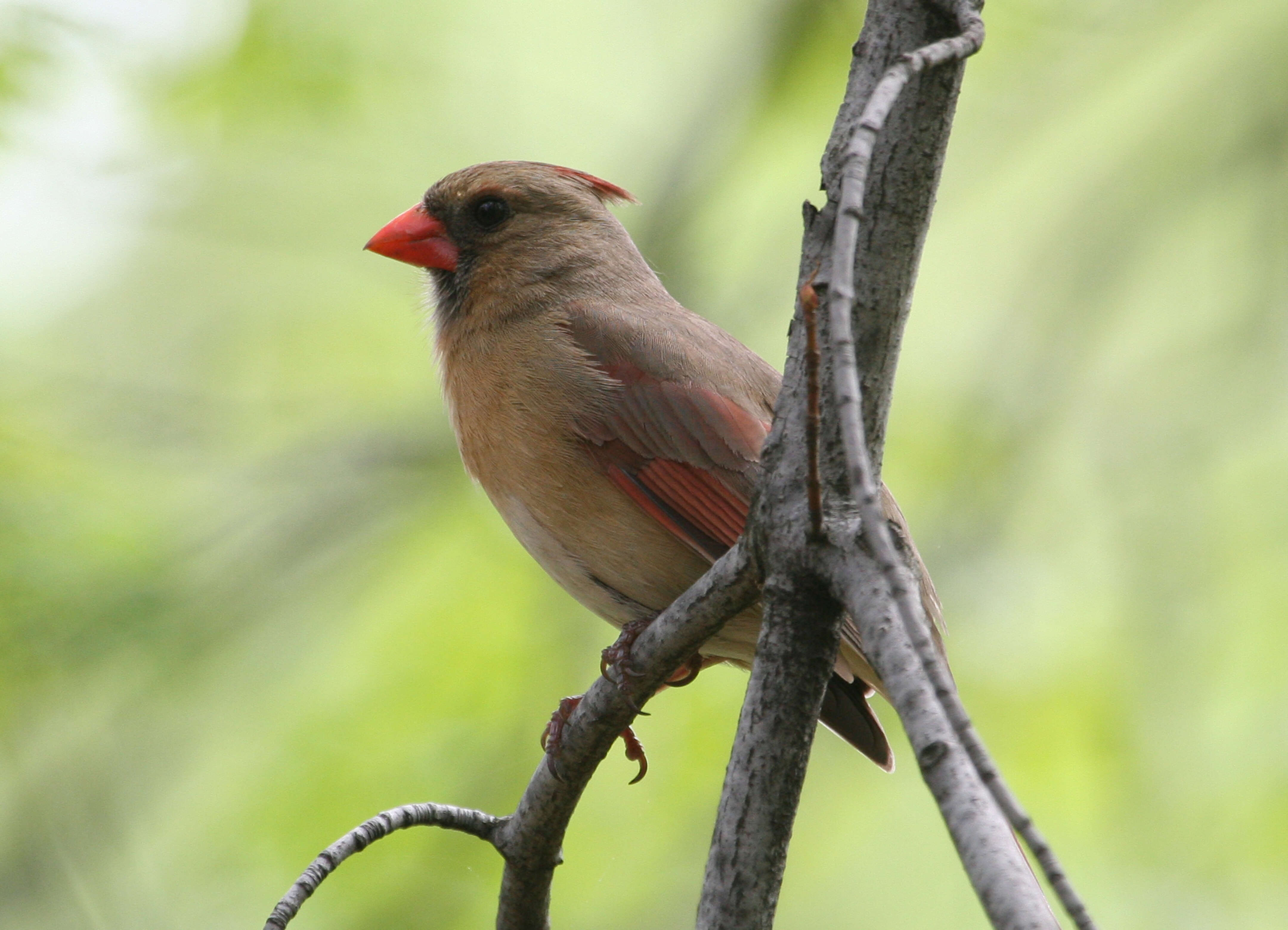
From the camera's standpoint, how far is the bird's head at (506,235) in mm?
3326

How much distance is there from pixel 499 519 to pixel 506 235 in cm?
103

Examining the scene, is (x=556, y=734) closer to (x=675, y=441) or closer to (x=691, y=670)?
(x=691, y=670)

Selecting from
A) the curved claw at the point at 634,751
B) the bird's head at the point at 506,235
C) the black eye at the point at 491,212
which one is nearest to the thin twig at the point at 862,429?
the curved claw at the point at 634,751

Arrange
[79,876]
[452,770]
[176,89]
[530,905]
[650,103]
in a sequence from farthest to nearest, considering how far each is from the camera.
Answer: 1. [650,103]
2. [176,89]
3. [452,770]
4. [79,876]
5. [530,905]

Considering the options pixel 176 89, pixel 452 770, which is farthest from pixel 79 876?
pixel 176 89

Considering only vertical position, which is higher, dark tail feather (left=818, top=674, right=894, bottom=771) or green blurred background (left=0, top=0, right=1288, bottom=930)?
green blurred background (left=0, top=0, right=1288, bottom=930)

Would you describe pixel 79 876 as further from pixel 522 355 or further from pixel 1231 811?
pixel 1231 811

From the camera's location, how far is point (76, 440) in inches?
158

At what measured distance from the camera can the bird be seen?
274 cm

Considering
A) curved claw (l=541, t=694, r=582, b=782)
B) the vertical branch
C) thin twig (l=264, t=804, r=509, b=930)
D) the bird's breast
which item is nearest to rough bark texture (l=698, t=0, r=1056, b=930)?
the vertical branch

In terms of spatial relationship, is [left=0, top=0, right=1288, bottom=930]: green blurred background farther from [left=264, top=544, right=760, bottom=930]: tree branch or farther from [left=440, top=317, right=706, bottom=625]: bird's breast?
[left=264, top=544, right=760, bottom=930]: tree branch

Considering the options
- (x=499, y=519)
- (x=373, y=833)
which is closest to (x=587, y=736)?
(x=373, y=833)

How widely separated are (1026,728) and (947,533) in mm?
612

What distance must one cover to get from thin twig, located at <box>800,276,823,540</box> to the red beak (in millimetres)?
1950
